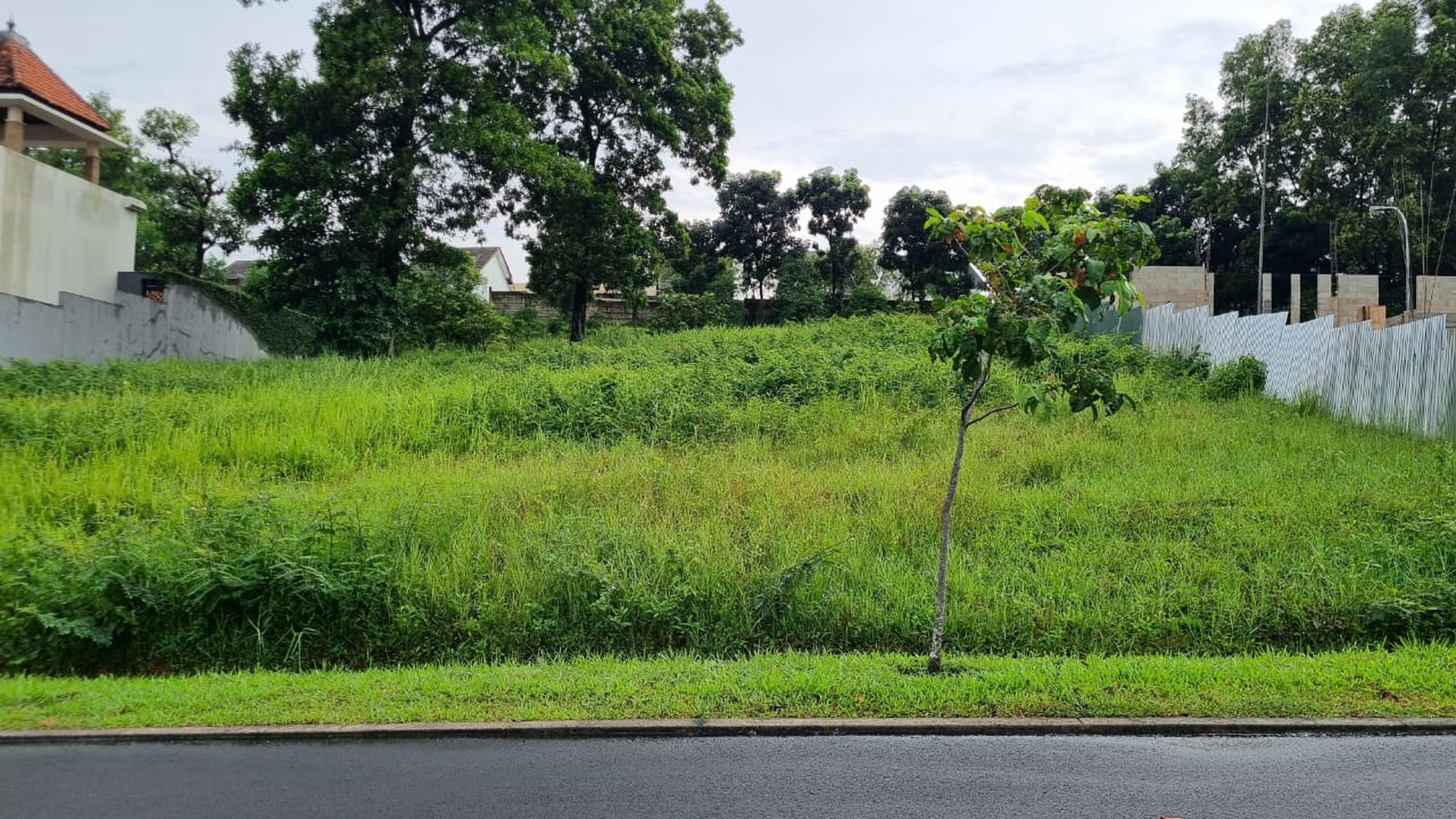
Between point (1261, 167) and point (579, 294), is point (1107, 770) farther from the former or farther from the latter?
point (1261, 167)

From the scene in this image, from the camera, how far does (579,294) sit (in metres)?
26.9

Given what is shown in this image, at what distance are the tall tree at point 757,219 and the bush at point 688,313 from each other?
389 centimetres

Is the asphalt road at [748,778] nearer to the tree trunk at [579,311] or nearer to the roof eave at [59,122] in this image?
the roof eave at [59,122]

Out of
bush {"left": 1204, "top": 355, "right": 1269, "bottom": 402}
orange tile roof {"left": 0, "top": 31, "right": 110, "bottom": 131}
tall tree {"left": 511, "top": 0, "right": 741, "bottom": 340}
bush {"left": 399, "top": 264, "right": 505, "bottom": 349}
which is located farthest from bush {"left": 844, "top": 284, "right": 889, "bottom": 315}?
orange tile roof {"left": 0, "top": 31, "right": 110, "bottom": 131}

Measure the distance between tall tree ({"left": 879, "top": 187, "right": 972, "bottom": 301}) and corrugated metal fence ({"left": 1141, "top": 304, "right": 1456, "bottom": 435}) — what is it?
17001mm

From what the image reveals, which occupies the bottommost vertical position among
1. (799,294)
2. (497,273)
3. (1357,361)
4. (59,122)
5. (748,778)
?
(748,778)

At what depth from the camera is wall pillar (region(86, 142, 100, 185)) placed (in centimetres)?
2073

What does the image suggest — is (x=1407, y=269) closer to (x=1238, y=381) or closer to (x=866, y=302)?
(x=866, y=302)

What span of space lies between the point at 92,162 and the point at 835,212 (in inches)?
935

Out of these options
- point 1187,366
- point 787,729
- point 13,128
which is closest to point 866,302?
point 1187,366

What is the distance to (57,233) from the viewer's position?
19.1 meters

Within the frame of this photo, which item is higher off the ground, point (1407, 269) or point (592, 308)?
point (1407, 269)

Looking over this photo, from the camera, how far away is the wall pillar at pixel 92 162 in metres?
20.7

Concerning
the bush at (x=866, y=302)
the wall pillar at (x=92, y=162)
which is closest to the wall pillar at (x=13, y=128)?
the wall pillar at (x=92, y=162)
